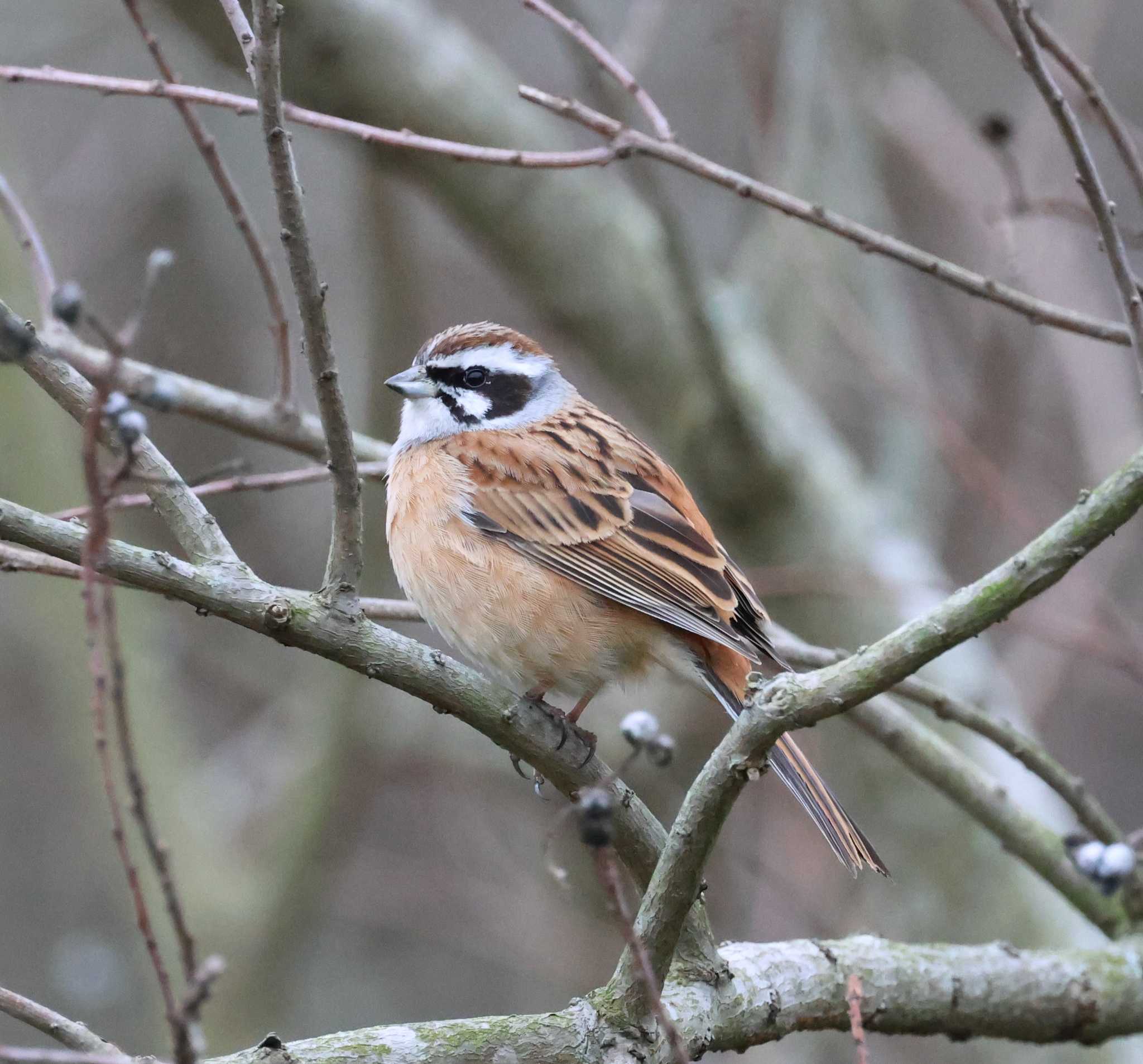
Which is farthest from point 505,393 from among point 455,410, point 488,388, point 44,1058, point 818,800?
point 44,1058

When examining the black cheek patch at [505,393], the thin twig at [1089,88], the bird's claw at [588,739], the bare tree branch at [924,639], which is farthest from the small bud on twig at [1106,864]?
the black cheek patch at [505,393]

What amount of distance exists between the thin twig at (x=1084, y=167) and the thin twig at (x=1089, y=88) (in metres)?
0.06

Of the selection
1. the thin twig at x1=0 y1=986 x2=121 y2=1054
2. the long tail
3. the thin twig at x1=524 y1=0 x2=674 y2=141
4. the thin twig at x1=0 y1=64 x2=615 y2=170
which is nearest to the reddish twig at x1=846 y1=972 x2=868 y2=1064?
the long tail

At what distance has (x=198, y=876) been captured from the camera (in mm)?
8086

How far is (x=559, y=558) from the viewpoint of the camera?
4.84m

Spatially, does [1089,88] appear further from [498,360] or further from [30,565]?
[30,565]

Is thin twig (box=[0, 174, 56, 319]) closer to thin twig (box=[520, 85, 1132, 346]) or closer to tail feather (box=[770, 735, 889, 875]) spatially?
thin twig (box=[520, 85, 1132, 346])

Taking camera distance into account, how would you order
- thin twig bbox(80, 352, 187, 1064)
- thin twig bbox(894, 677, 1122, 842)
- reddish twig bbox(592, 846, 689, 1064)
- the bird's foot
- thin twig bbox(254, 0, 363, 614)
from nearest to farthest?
thin twig bbox(80, 352, 187, 1064) < reddish twig bbox(592, 846, 689, 1064) < thin twig bbox(254, 0, 363, 614) < the bird's foot < thin twig bbox(894, 677, 1122, 842)

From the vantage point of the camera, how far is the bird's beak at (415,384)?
536 centimetres

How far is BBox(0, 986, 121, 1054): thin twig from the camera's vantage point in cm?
268

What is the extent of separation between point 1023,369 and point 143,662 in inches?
244

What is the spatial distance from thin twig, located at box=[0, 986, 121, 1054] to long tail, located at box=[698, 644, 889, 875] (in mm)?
1872

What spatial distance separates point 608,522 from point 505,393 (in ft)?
3.01

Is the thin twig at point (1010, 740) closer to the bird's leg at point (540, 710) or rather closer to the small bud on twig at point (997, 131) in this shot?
the bird's leg at point (540, 710)
